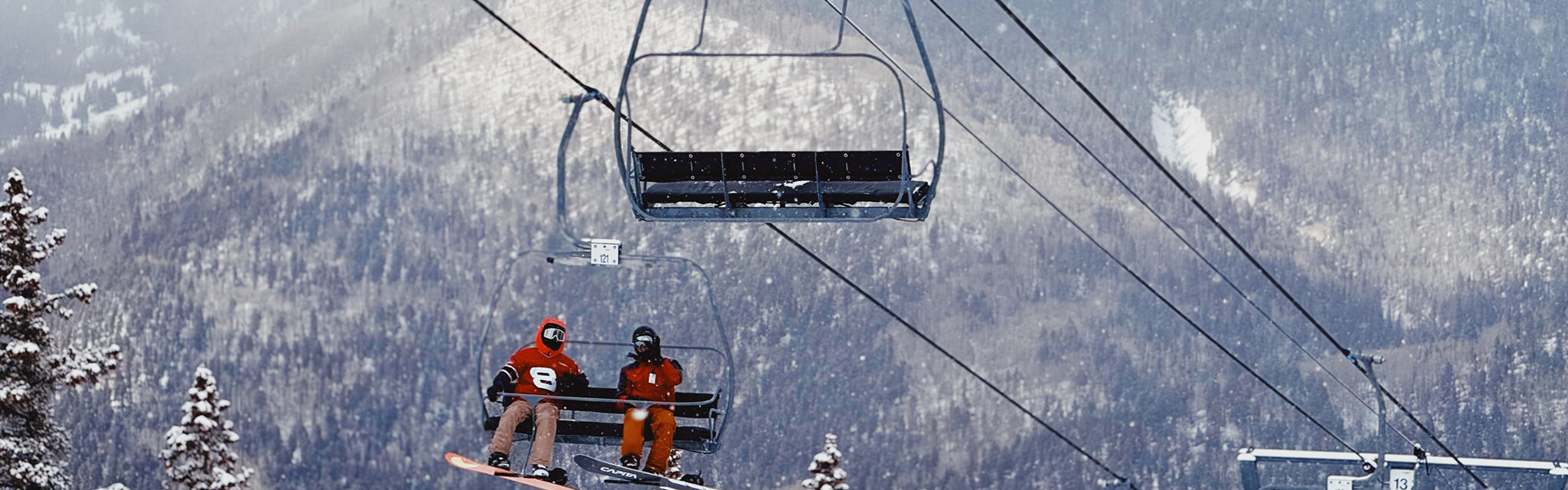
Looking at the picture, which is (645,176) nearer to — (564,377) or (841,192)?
(841,192)

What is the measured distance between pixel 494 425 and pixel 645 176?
8.82 feet

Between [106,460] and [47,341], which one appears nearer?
[47,341]

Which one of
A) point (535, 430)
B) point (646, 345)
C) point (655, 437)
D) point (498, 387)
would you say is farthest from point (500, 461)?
point (646, 345)

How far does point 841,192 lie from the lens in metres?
11.2

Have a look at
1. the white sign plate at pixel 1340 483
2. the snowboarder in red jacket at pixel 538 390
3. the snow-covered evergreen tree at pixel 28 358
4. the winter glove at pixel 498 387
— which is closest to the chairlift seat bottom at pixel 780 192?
the snowboarder in red jacket at pixel 538 390

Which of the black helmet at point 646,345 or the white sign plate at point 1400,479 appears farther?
the white sign plate at point 1400,479

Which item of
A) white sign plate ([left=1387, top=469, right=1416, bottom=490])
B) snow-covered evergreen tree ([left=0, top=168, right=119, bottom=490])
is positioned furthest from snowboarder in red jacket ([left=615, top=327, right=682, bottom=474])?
snow-covered evergreen tree ([left=0, top=168, right=119, bottom=490])

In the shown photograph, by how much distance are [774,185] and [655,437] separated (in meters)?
2.77

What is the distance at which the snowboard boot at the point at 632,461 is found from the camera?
1323cm

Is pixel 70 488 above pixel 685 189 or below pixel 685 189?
below

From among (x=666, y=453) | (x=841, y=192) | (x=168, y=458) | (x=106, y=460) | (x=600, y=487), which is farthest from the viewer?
(x=106, y=460)

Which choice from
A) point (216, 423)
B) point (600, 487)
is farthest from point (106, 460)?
point (216, 423)

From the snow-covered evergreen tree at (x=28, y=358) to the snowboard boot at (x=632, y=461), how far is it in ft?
28.4

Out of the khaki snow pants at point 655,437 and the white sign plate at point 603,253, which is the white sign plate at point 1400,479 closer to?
the khaki snow pants at point 655,437
